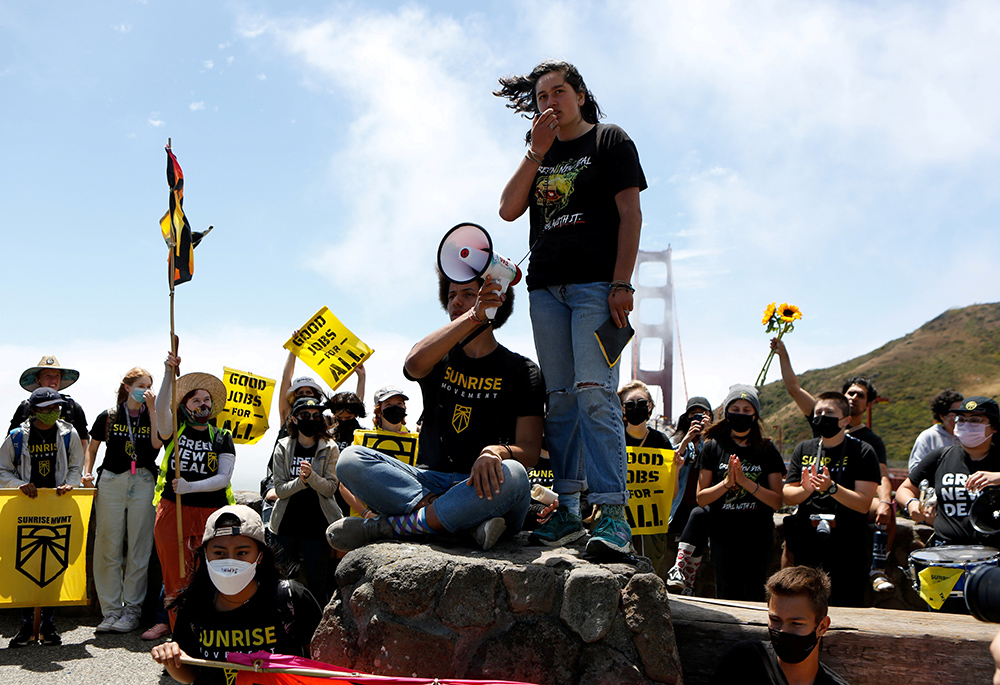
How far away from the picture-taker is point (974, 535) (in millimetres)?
4105

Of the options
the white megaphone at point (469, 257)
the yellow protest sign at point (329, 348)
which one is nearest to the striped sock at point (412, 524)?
the white megaphone at point (469, 257)

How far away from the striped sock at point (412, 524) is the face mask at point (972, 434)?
10.3 feet

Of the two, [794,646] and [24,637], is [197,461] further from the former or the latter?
[794,646]

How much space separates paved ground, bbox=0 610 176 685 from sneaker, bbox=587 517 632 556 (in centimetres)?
305

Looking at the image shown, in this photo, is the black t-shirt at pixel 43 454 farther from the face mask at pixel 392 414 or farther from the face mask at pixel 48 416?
the face mask at pixel 392 414

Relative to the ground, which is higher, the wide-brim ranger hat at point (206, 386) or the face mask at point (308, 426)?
the wide-brim ranger hat at point (206, 386)

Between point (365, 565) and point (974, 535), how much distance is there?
3237 millimetres

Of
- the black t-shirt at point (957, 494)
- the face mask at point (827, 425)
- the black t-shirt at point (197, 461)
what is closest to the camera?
the black t-shirt at point (957, 494)

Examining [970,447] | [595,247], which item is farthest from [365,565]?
[970,447]

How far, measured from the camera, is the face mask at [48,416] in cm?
591

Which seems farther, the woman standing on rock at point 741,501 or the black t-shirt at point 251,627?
the woman standing on rock at point 741,501

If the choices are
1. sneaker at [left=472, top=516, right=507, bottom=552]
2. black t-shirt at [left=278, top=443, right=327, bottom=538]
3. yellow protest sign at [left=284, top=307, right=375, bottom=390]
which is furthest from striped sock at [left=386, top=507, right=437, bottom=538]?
yellow protest sign at [left=284, top=307, right=375, bottom=390]

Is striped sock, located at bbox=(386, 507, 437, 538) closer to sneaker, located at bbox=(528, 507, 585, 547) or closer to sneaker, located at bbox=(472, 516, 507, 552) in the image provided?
sneaker, located at bbox=(472, 516, 507, 552)

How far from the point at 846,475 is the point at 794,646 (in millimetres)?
2336
